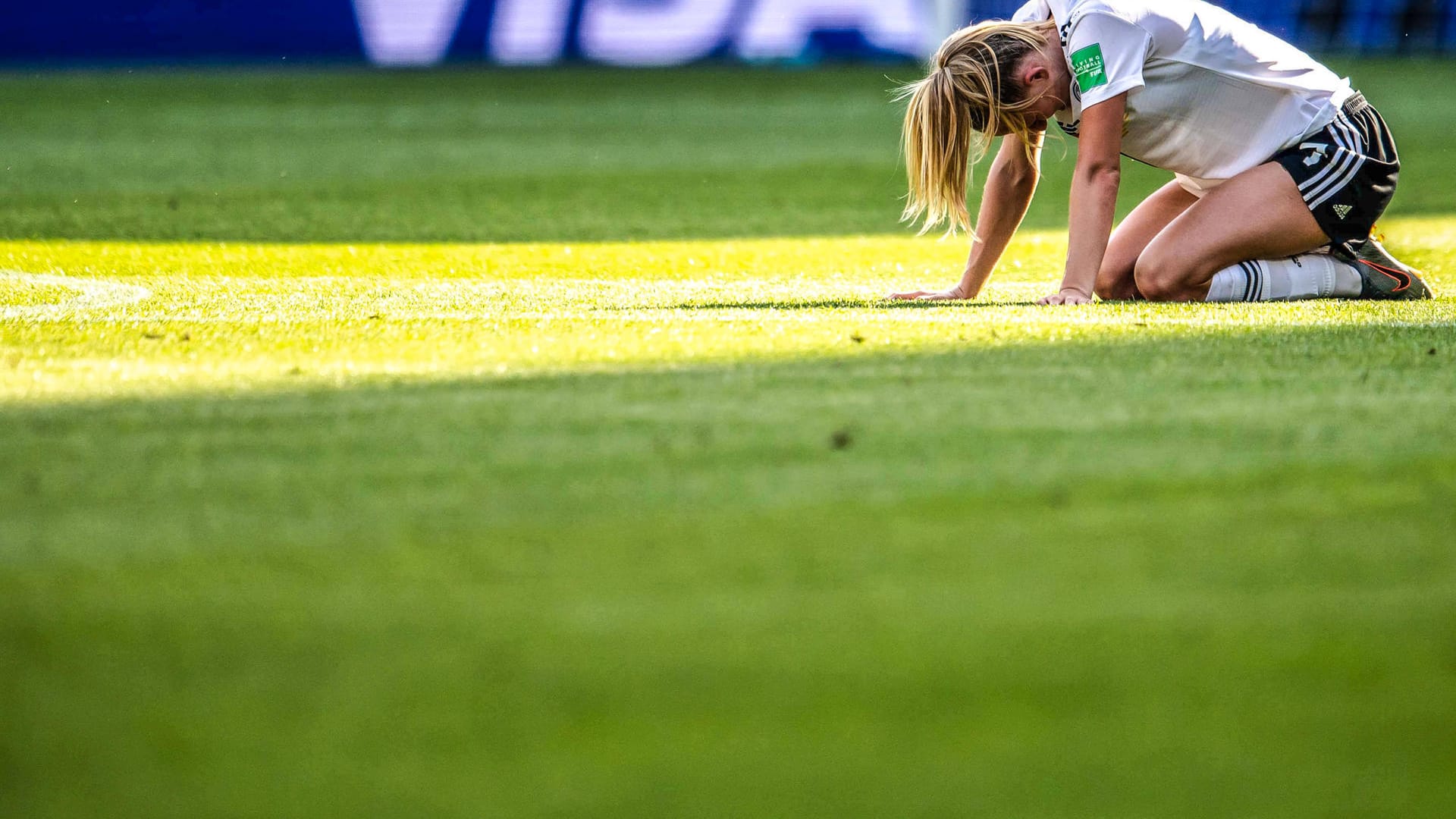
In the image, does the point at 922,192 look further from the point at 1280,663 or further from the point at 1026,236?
the point at 1280,663

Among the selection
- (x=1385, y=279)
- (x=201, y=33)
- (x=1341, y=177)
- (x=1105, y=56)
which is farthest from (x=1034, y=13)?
(x=201, y=33)

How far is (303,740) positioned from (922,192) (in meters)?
2.19

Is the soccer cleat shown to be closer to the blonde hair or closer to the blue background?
the blonde hair

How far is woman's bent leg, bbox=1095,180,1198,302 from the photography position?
10.4 feet

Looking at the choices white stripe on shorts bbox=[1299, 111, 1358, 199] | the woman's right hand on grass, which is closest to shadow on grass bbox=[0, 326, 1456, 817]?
the woman's right hand on grass

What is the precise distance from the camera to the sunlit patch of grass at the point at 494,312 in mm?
2139

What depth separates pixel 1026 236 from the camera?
4289 millimetres

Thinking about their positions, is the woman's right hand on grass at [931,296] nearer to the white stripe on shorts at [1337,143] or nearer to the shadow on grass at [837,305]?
the shadow on grass at [837,305]

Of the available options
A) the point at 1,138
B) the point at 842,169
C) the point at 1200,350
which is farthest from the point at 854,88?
the point at 1200,350

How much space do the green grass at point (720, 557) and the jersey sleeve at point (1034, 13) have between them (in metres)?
0.61

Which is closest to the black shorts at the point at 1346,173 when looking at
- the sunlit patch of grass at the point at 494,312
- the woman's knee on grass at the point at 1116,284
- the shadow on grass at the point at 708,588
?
the sunlit patch of grass at the point at 494,312

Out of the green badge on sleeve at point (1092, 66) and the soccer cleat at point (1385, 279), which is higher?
the green badge on sleeve at point (1092, 66)

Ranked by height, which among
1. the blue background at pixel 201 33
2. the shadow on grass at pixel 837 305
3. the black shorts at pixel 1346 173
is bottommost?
the blue background at pixel 201 33

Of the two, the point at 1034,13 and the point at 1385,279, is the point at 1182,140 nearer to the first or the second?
the point at 1034,13
